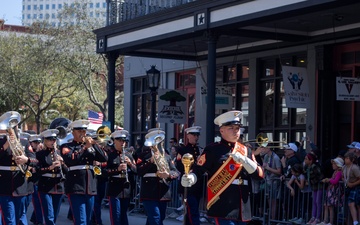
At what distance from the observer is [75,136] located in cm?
1234

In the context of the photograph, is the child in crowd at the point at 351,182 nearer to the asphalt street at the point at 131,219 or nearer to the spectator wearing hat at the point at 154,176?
the spectator wearing hat at the point at 154,176

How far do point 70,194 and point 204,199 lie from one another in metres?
4.38

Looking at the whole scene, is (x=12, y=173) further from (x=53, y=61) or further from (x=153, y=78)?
(x=53, y=61)

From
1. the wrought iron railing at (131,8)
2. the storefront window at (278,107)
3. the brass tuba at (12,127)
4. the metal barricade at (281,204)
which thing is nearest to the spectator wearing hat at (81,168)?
the brass tuba at (12,127)

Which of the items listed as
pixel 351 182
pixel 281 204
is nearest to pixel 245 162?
pixel 351 182

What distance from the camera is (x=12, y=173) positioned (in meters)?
12.2

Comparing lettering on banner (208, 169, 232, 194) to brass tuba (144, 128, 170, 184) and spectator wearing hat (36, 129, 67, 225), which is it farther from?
spectator wearing hat (36, 129, 67, 225)

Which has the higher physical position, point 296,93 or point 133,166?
point 296,93

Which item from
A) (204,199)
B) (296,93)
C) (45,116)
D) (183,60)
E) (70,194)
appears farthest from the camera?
(45,116)

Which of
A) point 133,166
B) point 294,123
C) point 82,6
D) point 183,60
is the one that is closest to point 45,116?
point 82,6

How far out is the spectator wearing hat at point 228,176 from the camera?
8875 millimetres

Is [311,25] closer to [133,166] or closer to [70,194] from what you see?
[133,166]

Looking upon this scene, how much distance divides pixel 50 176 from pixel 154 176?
2264 mm

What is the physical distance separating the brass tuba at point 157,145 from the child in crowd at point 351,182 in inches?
120
